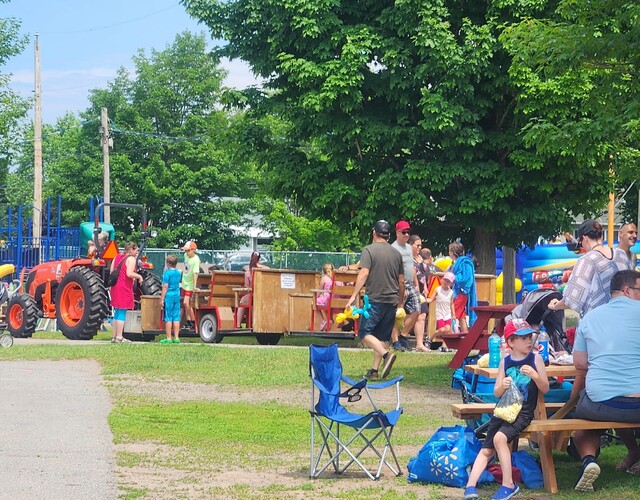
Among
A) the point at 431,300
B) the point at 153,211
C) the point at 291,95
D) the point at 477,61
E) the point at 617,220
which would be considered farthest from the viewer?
the point at 617,220

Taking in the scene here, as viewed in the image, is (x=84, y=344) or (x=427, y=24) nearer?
(x=84, y=344)

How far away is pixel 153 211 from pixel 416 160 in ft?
120

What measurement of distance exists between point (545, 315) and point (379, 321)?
4.50 meters

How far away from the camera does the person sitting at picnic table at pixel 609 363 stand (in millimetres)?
8352

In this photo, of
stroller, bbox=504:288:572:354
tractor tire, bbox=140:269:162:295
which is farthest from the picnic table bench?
tractor tire, bbox=140:269:162:295

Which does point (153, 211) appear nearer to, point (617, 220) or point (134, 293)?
point (617, 220)

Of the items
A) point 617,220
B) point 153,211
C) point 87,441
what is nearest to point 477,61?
point 87,441

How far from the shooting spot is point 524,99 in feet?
79.2

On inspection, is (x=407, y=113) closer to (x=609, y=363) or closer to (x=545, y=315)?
(x=545, y=315)

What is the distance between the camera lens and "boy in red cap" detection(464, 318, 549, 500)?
8273 millimetres

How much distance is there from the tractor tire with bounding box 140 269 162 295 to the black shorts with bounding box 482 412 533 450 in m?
16.8

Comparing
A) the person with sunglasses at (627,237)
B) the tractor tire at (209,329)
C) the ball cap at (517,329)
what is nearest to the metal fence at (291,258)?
the tractor tire at (209,329)

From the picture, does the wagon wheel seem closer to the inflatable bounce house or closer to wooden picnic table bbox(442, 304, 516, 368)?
wooden picnic table bbox(442, 304, 516, 368)

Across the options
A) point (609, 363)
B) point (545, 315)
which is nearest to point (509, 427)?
point (609, 363)
